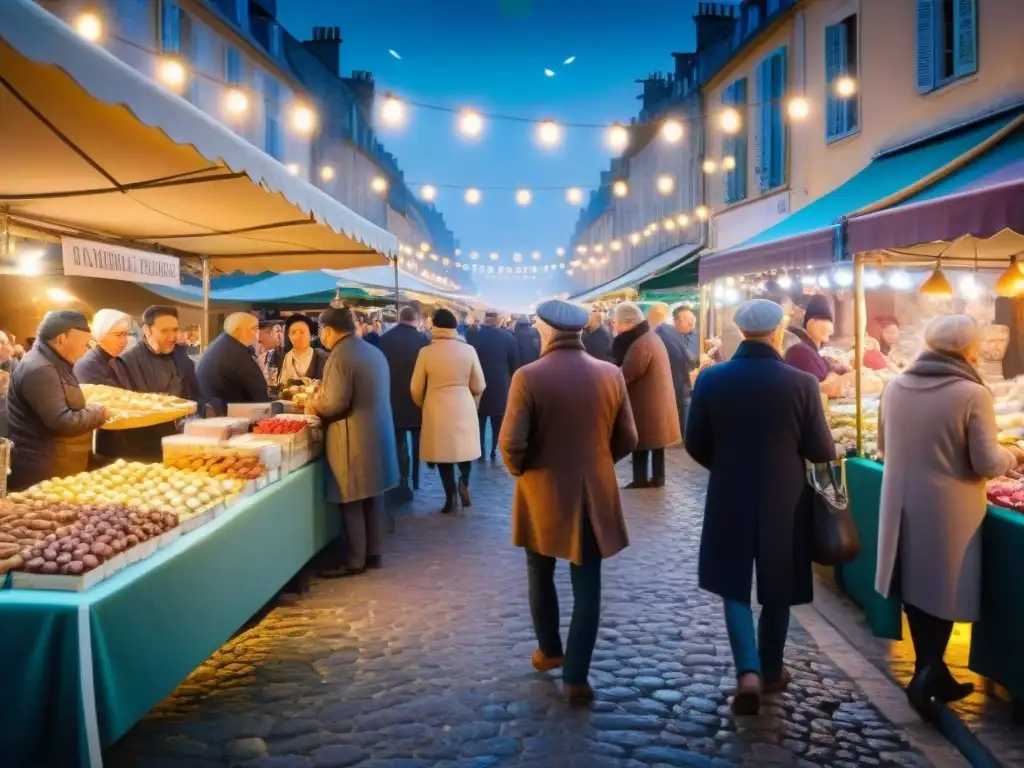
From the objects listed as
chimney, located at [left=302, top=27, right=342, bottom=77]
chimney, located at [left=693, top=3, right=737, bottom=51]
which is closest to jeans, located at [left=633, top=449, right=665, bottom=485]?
chimney, located at [left=693, top=3, right=737, bottom=51]

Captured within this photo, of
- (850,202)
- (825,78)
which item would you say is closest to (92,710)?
(850,202)

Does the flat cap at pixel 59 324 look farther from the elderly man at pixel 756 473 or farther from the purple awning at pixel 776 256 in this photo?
the purple awning at pixel 776 256

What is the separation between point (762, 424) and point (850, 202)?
4.86 meters

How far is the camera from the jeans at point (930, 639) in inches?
164

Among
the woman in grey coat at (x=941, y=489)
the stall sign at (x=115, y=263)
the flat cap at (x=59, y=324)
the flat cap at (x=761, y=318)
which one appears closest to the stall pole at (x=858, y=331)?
the woman in grey coat at (x=941, y=489)

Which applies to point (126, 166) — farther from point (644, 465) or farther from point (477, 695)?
point (644, 465)

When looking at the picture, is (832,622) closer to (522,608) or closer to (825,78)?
(522,608)

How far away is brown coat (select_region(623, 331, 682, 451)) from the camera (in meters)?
9.48

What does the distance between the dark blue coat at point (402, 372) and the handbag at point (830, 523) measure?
590 cm

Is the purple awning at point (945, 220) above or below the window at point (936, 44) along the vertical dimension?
below

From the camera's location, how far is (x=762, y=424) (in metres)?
4.02

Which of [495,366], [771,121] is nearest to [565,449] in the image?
[495,366]

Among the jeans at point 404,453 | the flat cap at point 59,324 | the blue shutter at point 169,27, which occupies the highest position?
the blue shutter at point 169,27

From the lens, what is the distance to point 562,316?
4355 mm
